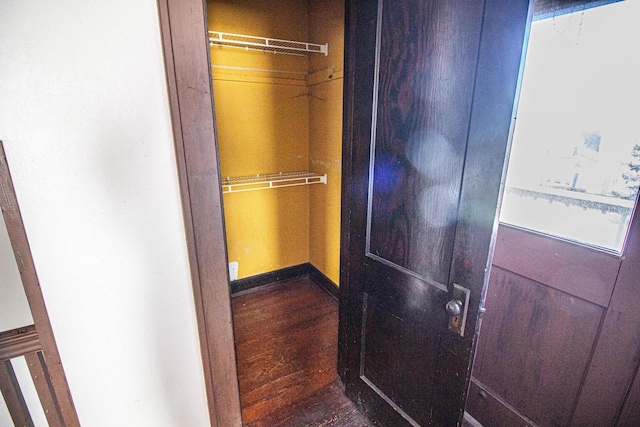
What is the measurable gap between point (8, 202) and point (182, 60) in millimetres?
551

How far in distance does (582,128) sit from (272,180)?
74.5 inches

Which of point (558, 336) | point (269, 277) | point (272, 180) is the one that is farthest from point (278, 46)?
point (558, 336)

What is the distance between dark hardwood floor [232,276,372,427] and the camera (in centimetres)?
157

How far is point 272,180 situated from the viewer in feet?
7.77

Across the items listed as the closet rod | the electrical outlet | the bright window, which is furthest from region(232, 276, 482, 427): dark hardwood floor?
the closet rod

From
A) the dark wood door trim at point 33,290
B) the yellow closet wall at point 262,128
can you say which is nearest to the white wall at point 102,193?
the dark wood door trim at point 33,290

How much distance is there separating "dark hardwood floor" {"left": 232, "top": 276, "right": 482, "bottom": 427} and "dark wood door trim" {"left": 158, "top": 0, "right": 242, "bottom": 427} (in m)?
0.64

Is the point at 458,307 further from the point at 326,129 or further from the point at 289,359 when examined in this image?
the point at 326,129

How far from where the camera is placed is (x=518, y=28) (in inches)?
29.7

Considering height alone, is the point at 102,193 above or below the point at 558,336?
above

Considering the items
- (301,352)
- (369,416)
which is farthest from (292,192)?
(369,416)

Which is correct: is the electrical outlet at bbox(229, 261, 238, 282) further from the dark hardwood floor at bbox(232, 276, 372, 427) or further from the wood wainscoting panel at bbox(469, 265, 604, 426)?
the wood wainscoting panel at bbox(469, 265, 604, 426)

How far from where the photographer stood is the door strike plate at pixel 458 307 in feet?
3.26

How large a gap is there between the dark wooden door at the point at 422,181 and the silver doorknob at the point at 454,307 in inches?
0.8
